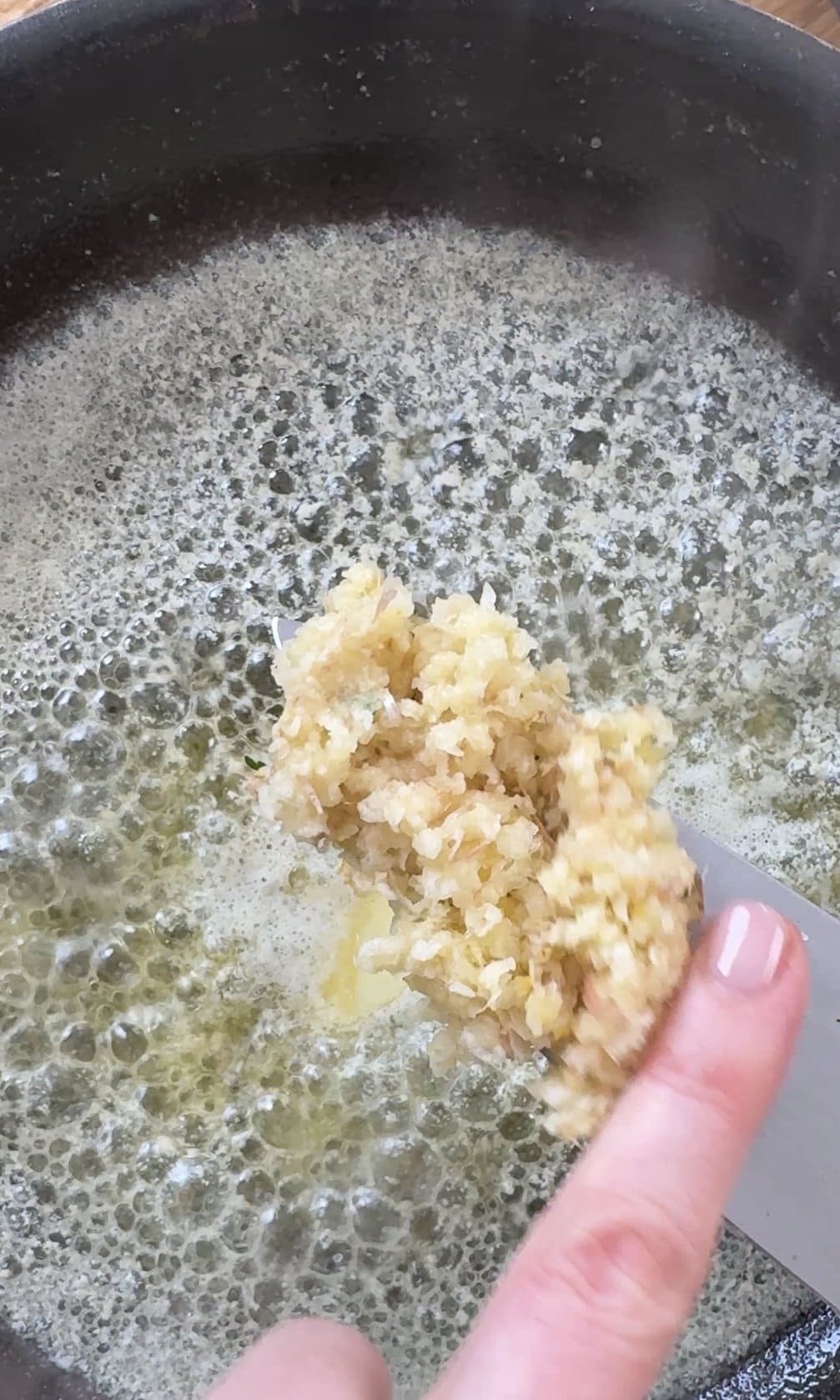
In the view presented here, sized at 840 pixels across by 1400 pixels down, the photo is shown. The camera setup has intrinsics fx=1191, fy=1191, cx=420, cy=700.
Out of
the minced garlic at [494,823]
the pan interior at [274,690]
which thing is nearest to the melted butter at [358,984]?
the pan interior at [274,690]

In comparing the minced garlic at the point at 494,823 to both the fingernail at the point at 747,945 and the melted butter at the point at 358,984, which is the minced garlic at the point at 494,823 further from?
the melted butter at the point at 358,984

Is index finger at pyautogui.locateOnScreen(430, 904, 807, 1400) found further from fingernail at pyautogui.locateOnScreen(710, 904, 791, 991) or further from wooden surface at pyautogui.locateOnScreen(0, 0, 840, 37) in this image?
wooden surface at pyautogui.locateOnScreen(0, 0, 840, 37)

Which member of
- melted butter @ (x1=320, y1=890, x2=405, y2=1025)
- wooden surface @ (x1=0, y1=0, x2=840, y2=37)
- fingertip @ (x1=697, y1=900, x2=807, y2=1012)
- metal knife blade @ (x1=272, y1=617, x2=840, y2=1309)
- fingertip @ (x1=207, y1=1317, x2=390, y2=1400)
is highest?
wooden surface @ (x1=0, y1=0, x2=840, y2=37)

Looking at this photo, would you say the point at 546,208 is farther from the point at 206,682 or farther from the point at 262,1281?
the point at 262,1281

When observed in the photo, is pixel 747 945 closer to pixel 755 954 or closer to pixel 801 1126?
pixel 755 954

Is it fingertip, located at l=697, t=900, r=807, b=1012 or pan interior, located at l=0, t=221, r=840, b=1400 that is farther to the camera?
pan interior, located at l=0, t=221, r=840, b=1400

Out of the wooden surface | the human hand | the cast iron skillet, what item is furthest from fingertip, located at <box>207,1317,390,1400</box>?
the wooden surface

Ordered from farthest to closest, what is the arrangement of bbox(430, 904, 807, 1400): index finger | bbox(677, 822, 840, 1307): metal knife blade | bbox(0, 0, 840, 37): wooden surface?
bbox(0, 0, 840, 37): wooden surface, bbox(677, 822, 840, 1307): metal knife blade, bbox(430, 904, 807, 1400): index finger
